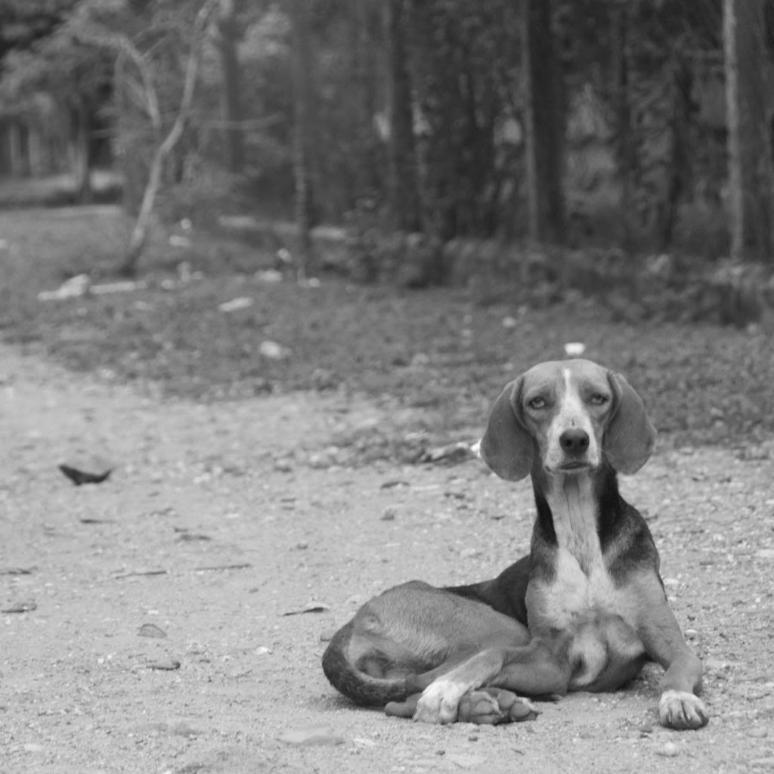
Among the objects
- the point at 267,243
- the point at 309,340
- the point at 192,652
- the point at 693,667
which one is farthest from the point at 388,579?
the point at 267,243

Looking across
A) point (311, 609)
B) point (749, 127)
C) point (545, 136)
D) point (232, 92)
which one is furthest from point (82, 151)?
point (311, 609)

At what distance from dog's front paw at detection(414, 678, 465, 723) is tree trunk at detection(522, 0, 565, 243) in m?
10.7

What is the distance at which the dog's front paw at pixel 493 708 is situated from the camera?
4793mm

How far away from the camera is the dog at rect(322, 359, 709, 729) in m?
5.04

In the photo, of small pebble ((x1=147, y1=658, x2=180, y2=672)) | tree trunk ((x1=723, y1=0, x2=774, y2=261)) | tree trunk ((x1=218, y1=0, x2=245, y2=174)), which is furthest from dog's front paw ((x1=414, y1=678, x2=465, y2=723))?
tree trunk ((x1=218, y1=0, x2=245, y2=174))

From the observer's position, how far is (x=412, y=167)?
17672mm

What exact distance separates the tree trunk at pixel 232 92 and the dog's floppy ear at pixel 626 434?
1902 cm

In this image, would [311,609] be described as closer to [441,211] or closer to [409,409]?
[409,409]

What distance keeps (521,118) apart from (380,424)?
670cm

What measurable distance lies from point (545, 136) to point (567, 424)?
413 inches

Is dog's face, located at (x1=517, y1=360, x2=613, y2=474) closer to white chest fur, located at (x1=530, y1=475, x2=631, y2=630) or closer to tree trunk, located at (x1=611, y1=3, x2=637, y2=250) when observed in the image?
white chest fur, located at (x1=530, y1=475, x2=631, y2=630)

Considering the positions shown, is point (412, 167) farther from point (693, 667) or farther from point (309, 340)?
point (693, 667)

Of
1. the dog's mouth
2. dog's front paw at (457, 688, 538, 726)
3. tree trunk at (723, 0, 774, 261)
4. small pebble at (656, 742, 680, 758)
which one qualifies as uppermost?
tree trunk at (723, 0, 774, 261)

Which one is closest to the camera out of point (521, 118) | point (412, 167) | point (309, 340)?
point (309, 340)
